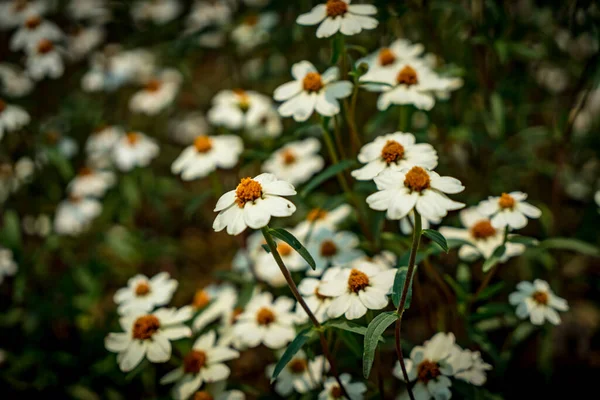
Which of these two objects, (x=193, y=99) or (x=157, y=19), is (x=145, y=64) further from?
(x=193, y=99)

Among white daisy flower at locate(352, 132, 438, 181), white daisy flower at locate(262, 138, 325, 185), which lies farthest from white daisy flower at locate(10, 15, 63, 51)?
white daisy flower at locate(352, 132, 438, 181)

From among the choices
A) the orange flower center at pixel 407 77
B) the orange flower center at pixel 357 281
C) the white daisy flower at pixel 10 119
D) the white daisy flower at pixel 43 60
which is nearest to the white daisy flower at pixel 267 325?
the orange flower center at pixel 357 281

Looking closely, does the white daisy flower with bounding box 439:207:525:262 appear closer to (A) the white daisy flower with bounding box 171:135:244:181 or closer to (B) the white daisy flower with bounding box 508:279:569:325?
(B) the white daisy flower with bounding box 508:279:569:325

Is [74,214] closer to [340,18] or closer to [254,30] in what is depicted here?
[254,30]

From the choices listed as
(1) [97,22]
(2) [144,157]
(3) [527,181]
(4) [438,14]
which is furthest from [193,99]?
(3) [527,181]

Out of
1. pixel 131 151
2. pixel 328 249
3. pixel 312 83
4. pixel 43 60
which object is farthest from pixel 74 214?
pixel 312 83

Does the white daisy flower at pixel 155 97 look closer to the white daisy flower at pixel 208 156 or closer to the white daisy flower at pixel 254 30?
the white daisy flower at pixel 254 30
